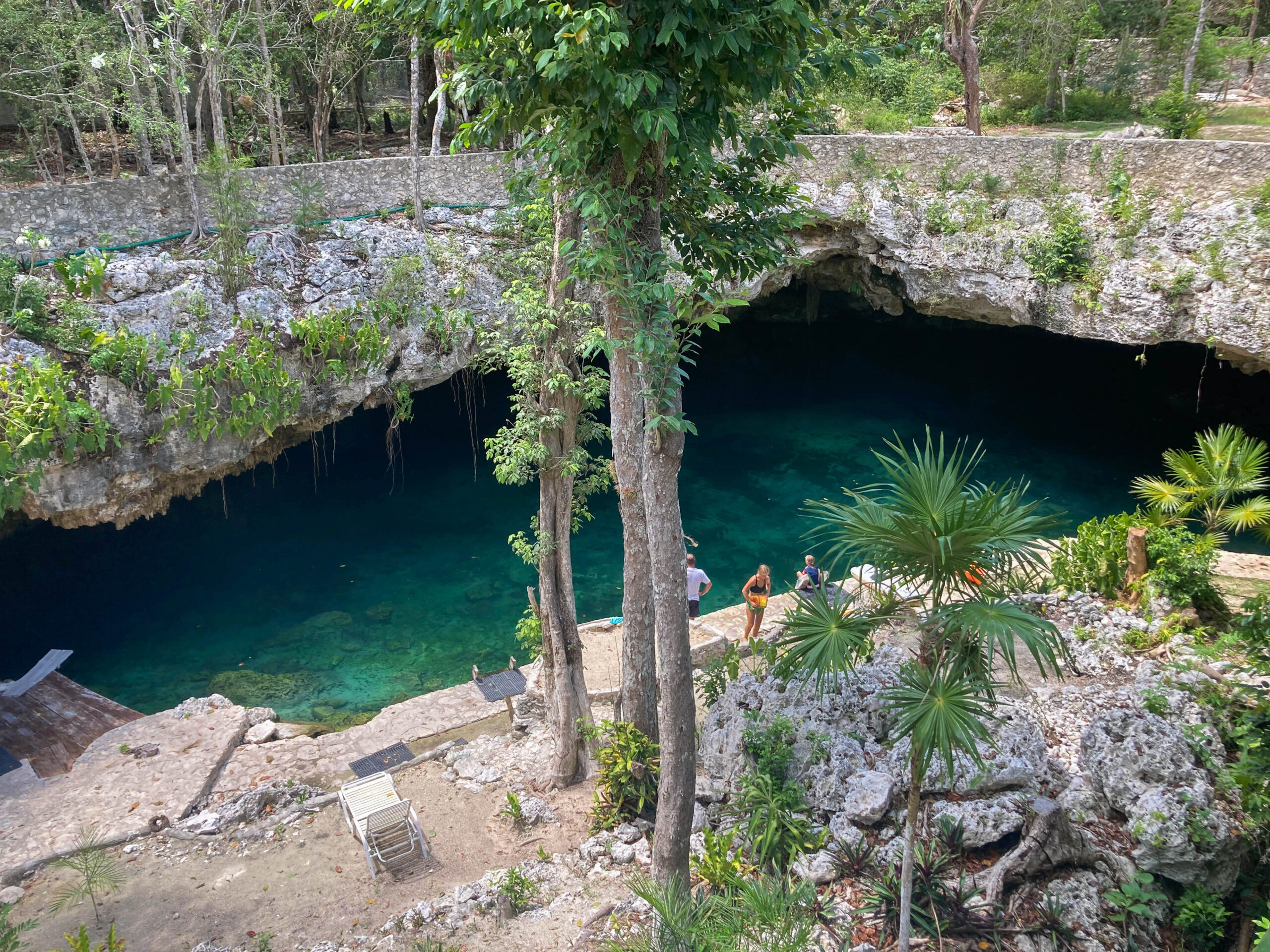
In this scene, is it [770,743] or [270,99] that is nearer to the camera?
[770,743]

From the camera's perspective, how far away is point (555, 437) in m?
8.03

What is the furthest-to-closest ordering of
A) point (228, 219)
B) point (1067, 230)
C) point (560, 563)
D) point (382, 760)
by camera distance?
point (1067, 230)
point (228, 219)
point (382, 760)
point (560, 563)

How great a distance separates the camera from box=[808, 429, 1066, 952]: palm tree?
429 cm

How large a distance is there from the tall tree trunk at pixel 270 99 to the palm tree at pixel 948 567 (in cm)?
1370

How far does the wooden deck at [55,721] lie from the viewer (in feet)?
31.5

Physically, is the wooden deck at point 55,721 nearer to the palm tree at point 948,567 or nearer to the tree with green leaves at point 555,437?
the tree with green leaves at point 555,437

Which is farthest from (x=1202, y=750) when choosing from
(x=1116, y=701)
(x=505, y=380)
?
(x=505, y=380)

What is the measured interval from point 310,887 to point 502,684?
3969 mm

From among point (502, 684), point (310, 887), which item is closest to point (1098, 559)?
point (502, 684)

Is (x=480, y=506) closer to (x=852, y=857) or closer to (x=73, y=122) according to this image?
(x=73, y=122)

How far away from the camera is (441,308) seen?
13609mm

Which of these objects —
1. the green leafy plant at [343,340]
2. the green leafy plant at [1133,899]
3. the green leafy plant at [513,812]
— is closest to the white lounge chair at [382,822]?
the green leafy plant at [513,812]

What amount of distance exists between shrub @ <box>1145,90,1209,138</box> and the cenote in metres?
4.03

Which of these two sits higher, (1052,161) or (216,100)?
(216,100)
